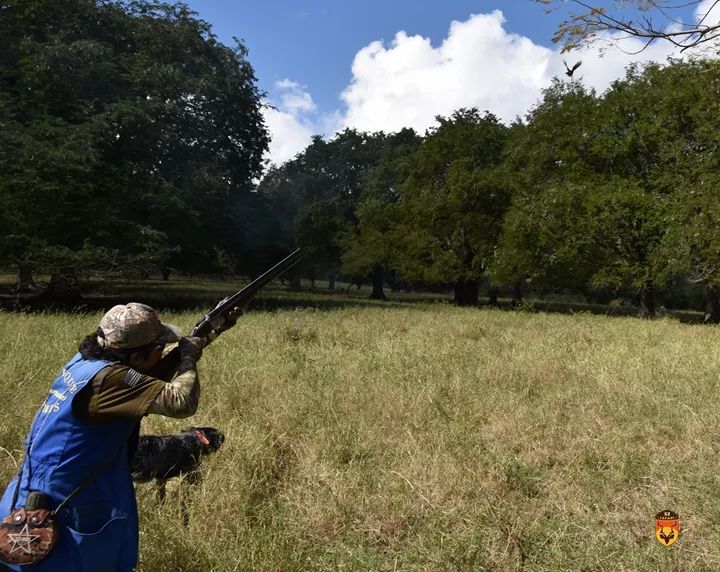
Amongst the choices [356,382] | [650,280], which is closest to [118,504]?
[356,382]

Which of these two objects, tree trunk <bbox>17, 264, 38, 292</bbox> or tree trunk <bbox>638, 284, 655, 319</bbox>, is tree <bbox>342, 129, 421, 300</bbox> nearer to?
tree trunk <bbox>638, 284, 655, 319</bbox>

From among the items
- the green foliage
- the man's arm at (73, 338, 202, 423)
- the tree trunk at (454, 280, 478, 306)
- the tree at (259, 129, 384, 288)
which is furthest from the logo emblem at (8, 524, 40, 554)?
the tree at (259, 129, 384, 288)

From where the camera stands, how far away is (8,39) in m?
16.5

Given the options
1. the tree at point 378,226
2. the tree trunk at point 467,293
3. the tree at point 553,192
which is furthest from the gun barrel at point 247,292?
the tree at point 378,226

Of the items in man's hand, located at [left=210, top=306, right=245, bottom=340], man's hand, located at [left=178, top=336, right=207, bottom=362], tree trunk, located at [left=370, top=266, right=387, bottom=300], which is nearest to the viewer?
man's hand, located at [left=178, top=336, right=207, bottom=362]

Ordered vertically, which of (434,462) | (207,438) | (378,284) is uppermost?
(378,284)

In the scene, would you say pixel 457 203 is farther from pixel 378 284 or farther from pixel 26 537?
pixel 26 537

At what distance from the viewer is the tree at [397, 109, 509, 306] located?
27.0 meters

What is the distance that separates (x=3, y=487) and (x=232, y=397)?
2.39m

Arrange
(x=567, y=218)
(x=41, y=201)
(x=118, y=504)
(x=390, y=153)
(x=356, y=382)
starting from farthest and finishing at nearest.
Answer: (x=390, y=153) → (x=567, y=218) → (x=41, y=201) → (x=356, y=382) → (x=118, y=504)

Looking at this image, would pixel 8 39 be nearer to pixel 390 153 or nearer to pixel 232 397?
pixel 232 397

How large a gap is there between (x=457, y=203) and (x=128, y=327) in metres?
25.4

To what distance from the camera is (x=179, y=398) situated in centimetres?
235

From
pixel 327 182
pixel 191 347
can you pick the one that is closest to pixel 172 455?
pixel 191 347
